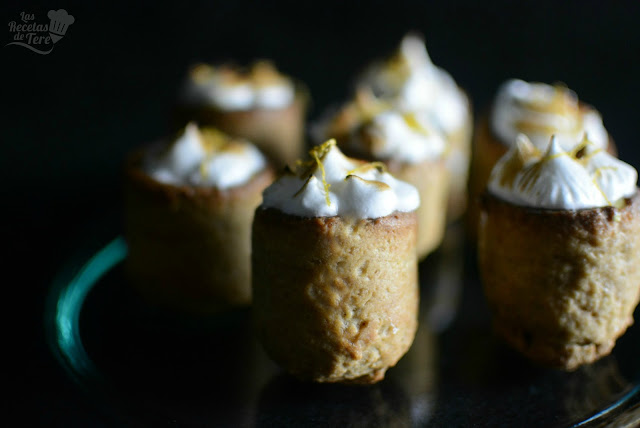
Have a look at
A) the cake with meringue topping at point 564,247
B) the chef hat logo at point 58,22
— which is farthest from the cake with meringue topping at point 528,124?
the chef hat logo at point 58,22

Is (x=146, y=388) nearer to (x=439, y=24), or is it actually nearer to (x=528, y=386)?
(x=528, y=386)

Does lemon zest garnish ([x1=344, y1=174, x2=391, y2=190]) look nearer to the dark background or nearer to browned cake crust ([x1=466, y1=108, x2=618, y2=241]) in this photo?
browned cake crust ([x1=466, y1=108, x2=618, y2=241])

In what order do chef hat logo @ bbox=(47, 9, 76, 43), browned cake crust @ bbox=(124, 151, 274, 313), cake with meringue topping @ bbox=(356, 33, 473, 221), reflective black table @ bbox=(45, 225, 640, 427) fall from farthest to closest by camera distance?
chef hat logo @ bbox=(47, 9, 76, 43), cake with meringue topping @ bbox=(356, 33, 473, 221), browned cake crust @ bbox=(124, 151, 274, 313), reflective black table @ bbox=(45, 225, 640, 427)

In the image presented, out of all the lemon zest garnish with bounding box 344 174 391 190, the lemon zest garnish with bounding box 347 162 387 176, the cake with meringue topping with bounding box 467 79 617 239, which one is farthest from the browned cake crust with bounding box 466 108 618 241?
the lemon zest garnish with bounding box 344 174 391 190

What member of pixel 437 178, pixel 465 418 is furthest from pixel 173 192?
pixel 465 418

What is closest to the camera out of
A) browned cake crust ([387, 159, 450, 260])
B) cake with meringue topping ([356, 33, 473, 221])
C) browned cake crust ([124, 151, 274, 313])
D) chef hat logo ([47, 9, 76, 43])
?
browned cake crust ([124, 151, 274, 313])

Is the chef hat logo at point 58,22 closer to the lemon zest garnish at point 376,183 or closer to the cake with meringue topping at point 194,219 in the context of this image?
the cake with meringue topping at point 194,219

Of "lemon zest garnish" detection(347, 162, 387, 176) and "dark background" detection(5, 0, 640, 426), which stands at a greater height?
"lemon zest garnish" detection(347, 162, 387, 176)
